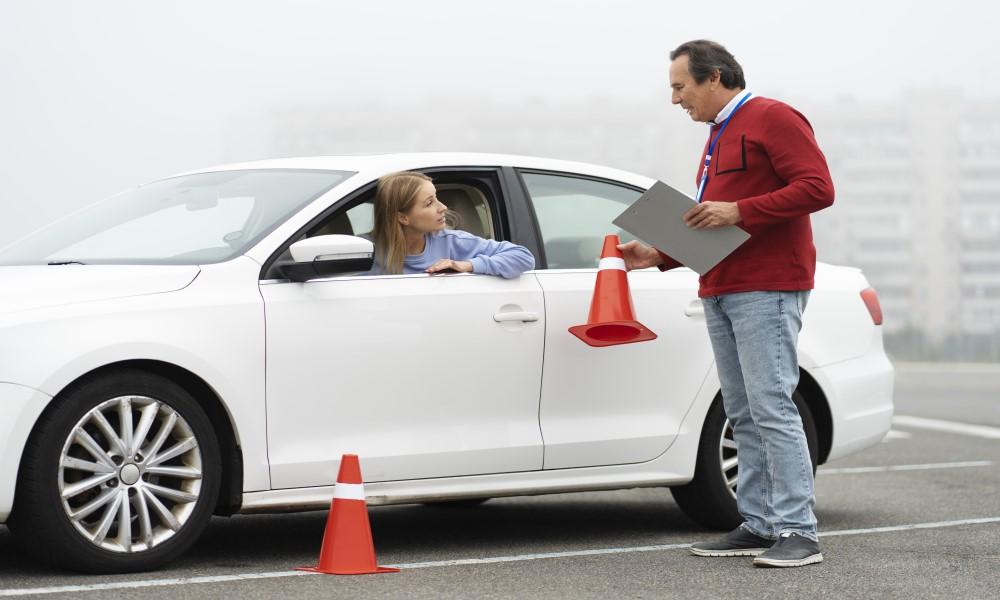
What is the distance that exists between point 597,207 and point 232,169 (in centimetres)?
157

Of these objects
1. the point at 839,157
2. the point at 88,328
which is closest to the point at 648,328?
the point at 88,328

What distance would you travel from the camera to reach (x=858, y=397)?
675 centimetres

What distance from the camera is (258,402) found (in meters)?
5.14

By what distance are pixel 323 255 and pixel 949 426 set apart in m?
10.1

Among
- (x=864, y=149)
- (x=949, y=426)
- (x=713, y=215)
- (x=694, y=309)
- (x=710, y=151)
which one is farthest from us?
(x=864, y=149)

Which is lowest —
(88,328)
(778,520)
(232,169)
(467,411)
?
(778,520)

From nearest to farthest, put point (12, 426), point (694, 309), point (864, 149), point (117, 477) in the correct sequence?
1. point (12, 426)
2. point (117, 477)
3. point (694, 309)
4. point (864, 149)

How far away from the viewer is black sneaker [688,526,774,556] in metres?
5.73

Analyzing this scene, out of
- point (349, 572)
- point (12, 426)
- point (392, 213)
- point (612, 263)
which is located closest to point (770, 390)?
point (612, 263)

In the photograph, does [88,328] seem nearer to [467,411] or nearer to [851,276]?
[467,411]

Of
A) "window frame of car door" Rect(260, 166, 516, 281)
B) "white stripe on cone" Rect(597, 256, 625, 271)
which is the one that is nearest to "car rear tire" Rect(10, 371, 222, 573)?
"window frame of car door" Rect(260, 166, 516, 281)

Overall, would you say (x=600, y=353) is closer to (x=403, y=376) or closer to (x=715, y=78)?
(x=403, y=376)

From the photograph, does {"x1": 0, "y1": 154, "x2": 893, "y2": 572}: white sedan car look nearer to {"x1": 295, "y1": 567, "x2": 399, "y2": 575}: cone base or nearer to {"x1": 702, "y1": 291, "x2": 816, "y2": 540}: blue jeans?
{"x1": 295, "y1": 567, "x2": 399, "y2": 575}: cone base

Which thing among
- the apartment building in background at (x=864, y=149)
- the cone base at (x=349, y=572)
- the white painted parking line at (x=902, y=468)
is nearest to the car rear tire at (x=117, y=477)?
the cone base at (x=349, y=572)
